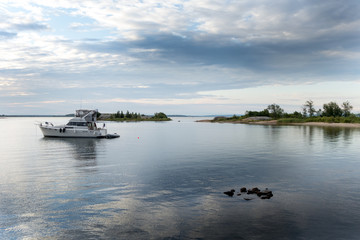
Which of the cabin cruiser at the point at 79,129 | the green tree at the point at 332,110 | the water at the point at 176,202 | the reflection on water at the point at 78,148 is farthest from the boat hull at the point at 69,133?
the green tree at the point at 332,110

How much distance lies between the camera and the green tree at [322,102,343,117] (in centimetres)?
18879

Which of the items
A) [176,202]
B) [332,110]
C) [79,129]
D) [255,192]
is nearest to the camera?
[176,202]

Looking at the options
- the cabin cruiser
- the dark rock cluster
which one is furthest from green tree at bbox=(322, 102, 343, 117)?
the dark rock cluster

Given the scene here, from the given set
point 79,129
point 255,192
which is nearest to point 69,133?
point 79,129

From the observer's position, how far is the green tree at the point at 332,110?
18879 centimetres

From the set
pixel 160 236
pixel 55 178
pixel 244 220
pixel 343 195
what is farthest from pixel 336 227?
pixel 55 178

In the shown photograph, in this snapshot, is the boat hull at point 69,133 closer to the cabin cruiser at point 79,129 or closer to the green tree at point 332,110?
the cabin cruiser at point 79,129

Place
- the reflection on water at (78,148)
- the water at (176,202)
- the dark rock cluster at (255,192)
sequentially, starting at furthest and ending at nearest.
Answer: the reflection on water at (78,148) < the dark rock cluster at (255,192) < the water at (176,202)

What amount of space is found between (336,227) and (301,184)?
9859 millimetres

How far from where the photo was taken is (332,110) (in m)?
192

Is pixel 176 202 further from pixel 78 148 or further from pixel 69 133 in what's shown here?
pixel 69 133

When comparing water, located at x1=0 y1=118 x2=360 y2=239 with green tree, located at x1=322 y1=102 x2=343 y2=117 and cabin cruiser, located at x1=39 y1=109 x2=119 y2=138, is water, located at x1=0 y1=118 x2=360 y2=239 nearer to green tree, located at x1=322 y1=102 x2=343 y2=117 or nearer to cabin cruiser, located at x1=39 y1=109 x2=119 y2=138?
cabin cruiser, located at x1=39 y1=109 x2=119 y2=138

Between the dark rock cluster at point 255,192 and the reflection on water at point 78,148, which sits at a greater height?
the reflection on water at point 78,148

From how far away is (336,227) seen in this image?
15.3 meters
